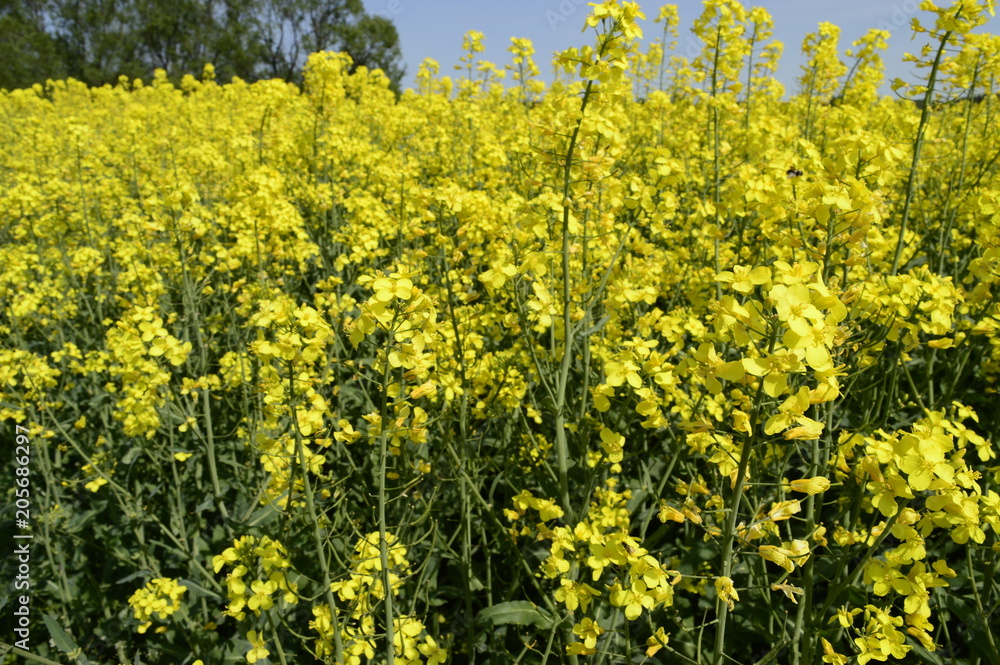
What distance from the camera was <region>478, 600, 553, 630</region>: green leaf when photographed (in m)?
1.90

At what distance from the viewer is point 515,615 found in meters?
1.92

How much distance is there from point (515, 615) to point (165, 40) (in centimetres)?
4623

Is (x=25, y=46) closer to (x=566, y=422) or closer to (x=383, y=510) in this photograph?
(x=566, y=422)

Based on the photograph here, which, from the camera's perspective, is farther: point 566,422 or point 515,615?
point 566,422

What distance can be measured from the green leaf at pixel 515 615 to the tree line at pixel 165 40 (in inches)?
1324

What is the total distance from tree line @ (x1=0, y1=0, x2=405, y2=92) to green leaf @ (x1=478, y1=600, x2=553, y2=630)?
1324 inches

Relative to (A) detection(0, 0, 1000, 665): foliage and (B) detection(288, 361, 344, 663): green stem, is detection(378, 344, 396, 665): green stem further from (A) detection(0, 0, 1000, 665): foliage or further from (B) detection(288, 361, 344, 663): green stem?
(B) detection(288, 361, 344, 663): green stem

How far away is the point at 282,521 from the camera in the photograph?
2389 millimetres

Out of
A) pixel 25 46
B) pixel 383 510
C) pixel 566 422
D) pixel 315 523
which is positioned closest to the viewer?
pixel 383 510

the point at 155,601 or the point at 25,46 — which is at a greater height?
the point at 25,46

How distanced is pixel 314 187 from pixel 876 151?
13.9ft

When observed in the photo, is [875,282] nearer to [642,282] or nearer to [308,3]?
[642,282]

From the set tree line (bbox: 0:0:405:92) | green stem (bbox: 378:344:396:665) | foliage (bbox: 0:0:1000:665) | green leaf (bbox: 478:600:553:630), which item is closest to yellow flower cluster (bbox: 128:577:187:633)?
foliage (bbox: 0:0:1000:665)

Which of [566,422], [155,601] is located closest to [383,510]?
[155,601]
